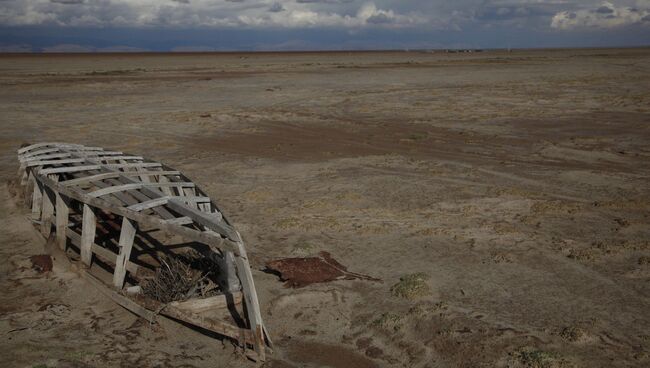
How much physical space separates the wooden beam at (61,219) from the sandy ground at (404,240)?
1.85ft

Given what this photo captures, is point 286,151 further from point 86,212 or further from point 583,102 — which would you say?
point 583,102

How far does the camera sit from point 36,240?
8375 mm

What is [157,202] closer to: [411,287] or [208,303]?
[208,303]

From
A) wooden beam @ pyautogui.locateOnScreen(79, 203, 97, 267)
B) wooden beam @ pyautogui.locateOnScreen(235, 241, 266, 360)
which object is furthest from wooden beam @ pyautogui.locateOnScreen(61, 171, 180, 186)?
wooden beam @ pyautogui.locateOnScreen(235, 241, 266, 360)

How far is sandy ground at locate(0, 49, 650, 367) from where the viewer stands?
211 inches

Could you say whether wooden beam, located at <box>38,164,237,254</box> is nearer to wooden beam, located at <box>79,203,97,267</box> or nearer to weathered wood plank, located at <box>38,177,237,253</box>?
weathered wood plank, located at <box>38,177,237,253</box>

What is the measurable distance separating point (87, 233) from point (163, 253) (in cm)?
133

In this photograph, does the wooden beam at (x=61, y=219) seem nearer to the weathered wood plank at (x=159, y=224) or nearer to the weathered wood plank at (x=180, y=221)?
the weathered wood plank at (x=159, y=224)

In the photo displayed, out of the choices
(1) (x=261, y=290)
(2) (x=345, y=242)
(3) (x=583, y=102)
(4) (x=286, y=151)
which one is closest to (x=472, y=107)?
(3) (x=583, y=102)

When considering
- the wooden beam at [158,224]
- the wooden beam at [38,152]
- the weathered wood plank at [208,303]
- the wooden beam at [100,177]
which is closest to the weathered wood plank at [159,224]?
the wooden beam at [158,224]

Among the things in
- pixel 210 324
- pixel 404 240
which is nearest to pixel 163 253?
pixel 210 324

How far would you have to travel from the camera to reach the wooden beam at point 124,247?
19.3 feet

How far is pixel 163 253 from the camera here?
25.4 feet

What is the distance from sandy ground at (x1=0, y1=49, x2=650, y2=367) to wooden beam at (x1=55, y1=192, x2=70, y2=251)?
563 mm
